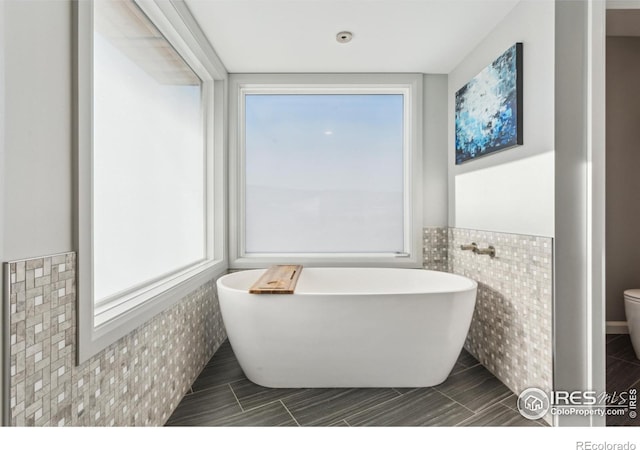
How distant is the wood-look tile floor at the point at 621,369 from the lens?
172cm

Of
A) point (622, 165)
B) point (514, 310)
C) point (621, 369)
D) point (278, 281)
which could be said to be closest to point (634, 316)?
point (621, 369)

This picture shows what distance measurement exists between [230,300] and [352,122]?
74.9 inches

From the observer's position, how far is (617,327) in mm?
2832

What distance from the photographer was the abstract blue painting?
1.95 meters

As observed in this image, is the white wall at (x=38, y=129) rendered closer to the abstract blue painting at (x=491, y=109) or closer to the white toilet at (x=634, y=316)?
the abstract blue painting at (x=491, y=109)

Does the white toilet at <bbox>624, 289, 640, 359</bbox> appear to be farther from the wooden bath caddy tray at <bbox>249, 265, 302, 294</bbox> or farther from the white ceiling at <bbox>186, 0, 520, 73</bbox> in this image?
the wooden bath caddy tray at <bbox>249, 265, 302, 294</bbox>

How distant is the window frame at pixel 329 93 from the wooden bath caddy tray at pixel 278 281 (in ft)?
0.86

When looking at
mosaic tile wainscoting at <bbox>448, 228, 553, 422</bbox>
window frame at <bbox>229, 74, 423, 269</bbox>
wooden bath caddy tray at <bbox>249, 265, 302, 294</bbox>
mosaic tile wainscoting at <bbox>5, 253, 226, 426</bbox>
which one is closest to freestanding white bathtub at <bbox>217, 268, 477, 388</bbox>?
wooden bath caddy tray at <bbox>249, 265, 302, 294</bbox>

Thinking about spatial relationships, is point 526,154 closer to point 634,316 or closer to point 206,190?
point 634,316

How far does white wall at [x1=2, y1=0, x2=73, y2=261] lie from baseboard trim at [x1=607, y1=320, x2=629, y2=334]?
3.75m

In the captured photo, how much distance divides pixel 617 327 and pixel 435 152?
6.90 feet

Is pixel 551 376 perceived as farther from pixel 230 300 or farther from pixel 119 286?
pixel 119 286

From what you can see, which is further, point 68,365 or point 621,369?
point 621,369
